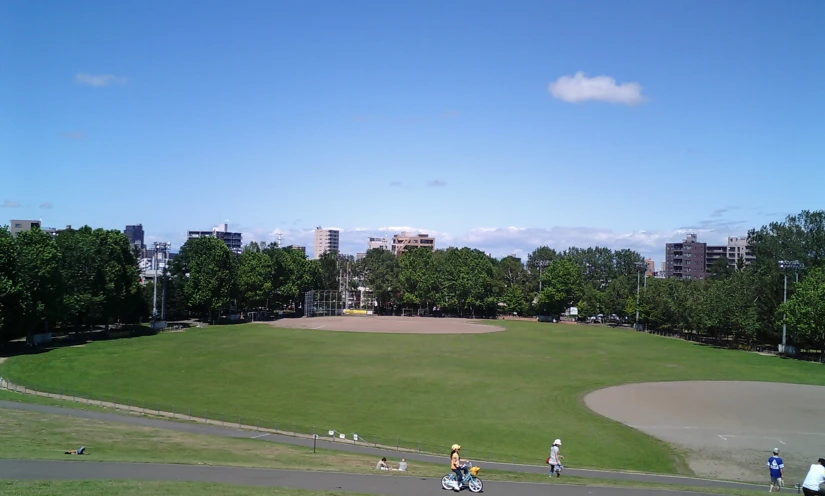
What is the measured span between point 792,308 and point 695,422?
47.0 m

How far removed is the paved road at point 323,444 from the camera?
86.5ft

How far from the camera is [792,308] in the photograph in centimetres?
7794

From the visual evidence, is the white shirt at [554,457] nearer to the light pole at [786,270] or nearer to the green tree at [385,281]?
the light pole at [786,270]

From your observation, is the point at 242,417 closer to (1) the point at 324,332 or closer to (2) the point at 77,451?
(2) the point at 77,451

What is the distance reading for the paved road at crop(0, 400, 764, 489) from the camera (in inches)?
1038

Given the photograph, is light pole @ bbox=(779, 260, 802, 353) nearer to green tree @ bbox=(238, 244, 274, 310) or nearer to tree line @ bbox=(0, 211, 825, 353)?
tree line @ bbox=(0, 211, 825, 353)

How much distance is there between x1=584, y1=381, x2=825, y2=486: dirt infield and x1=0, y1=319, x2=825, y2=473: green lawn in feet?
6.50

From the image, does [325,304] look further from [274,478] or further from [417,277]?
[274,478]

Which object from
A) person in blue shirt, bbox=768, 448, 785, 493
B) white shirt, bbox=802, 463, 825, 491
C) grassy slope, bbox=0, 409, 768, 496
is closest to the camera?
white shirt, bbox=802, 463, 825, 491

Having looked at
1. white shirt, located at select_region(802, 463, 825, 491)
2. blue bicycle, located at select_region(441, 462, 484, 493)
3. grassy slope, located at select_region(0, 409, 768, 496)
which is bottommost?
grassy slope, located at select_region(0, 409, 768, 496)

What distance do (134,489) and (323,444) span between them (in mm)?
13923

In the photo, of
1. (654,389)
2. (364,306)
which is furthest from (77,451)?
(364,306)

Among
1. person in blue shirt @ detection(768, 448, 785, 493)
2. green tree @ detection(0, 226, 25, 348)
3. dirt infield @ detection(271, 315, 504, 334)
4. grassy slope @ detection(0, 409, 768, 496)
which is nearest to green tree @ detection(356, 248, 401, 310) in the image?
dirt infield @ detection(271, 315, 504, 334)

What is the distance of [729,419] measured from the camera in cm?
4216
